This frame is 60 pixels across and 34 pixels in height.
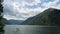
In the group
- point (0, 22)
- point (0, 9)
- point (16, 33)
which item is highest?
point (0, 9)

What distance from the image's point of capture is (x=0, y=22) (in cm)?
1942

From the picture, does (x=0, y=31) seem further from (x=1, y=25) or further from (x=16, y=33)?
Result: (x=16, y=33)

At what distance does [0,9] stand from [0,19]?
106cm

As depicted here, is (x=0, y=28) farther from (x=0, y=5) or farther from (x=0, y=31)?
(x=0, y=5)

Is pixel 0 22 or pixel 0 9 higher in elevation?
pixel 0 9

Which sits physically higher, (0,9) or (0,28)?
(0,9)

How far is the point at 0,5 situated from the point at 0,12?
0.82 metres

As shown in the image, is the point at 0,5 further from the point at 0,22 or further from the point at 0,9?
the point at 0,22

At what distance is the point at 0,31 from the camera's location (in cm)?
2005

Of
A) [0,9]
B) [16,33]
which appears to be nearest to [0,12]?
[0,9]

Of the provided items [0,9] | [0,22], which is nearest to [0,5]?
[0,9]

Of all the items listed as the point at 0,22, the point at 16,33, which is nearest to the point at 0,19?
the point at 0,22

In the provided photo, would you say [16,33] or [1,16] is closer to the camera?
[1,16]

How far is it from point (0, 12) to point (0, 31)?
189cm
